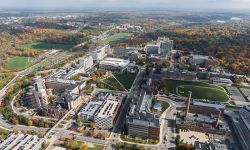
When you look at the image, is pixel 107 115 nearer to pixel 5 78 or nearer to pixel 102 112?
pixel 102 112

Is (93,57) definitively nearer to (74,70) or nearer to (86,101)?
(74,70)

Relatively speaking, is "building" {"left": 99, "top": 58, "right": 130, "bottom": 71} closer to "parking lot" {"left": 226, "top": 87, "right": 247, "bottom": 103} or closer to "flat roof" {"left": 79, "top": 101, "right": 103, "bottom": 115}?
"flat roof" {"left": 79, "top": 101, "right": 103, "bottom": 115}

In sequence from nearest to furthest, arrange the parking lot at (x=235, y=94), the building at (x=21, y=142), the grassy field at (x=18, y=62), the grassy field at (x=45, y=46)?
the building at (x=21, y=142) → the parking lot at (x=235, y=94) → the grassy field at (x=18, y=62) → the grassy field at (x=45, y=46)

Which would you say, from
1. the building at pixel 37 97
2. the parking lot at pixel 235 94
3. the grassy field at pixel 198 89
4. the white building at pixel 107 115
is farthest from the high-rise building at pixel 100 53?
the parking lot at pixel 235 94

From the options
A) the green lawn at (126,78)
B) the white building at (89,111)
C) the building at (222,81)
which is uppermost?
the building at (222,81)

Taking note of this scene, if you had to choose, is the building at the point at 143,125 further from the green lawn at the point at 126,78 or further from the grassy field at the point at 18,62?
the grassy field at the point at 18,62

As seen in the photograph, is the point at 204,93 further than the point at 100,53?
No

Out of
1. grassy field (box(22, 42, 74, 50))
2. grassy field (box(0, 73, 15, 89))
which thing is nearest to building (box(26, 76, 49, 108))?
grassy field (box(0, 73, 15, 89))

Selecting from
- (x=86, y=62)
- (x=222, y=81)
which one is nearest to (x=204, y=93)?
(x=222, y=81)
